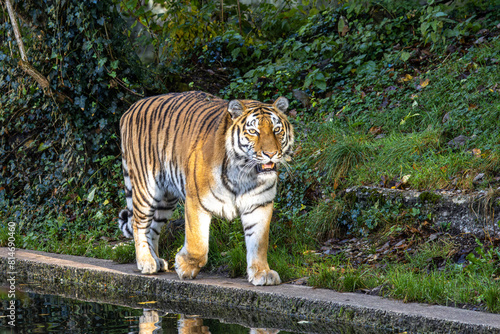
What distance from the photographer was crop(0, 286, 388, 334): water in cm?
353

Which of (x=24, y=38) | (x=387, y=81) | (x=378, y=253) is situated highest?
(x=24, y=38)

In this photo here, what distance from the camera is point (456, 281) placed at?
3908 millimetres

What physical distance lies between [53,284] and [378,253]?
2894 mm

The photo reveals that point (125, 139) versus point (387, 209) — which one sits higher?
point (125, 139)

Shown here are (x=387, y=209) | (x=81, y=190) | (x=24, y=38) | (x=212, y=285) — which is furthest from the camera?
(x=24, y=38)

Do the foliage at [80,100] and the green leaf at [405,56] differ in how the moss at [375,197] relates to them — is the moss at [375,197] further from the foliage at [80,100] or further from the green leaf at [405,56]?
the foliage at [80,100]

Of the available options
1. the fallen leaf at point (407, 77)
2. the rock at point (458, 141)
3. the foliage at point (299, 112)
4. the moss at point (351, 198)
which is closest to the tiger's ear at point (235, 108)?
the foliage at point (299, 112)

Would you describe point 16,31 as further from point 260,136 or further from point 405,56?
point 405,56

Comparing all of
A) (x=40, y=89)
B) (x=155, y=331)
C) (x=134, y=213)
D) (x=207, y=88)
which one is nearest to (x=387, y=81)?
(x=207, y=88)

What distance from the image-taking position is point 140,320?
12.4 ft

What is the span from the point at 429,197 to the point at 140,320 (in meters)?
2.75

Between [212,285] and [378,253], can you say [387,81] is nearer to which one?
[378,253]

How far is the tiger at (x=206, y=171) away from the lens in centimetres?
438

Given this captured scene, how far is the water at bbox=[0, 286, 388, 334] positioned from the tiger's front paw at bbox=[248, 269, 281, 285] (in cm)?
34
